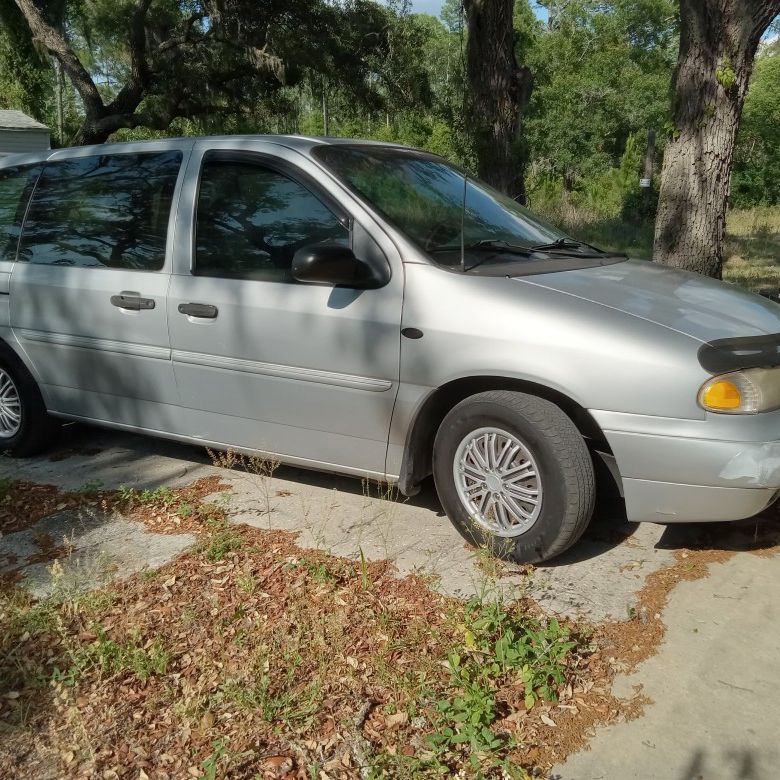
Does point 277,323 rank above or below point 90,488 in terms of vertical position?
above

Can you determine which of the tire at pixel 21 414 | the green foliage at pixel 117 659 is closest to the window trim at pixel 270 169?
the tire at pixel 21 414

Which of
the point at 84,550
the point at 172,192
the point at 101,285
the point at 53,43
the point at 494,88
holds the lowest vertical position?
the point at 84,550

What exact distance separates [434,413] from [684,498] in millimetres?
1152

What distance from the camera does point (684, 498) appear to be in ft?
11.1

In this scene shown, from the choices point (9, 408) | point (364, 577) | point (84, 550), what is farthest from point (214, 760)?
point (9, 408)

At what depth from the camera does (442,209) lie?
434 cm

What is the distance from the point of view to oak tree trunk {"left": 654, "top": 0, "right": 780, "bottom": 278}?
265 inches

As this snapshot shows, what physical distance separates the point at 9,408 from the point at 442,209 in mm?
3107

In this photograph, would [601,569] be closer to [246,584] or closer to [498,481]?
[498,481]

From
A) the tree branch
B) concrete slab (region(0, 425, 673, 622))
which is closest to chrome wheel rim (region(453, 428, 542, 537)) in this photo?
concrete slab (region(0, 425, 673, 622))

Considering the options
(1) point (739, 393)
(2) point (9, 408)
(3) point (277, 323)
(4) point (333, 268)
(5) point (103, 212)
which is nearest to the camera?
(1) point (739, 393)

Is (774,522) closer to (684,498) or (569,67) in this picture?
(684,498)

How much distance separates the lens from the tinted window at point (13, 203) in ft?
17.3

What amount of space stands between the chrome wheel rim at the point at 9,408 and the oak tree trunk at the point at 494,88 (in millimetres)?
5847
